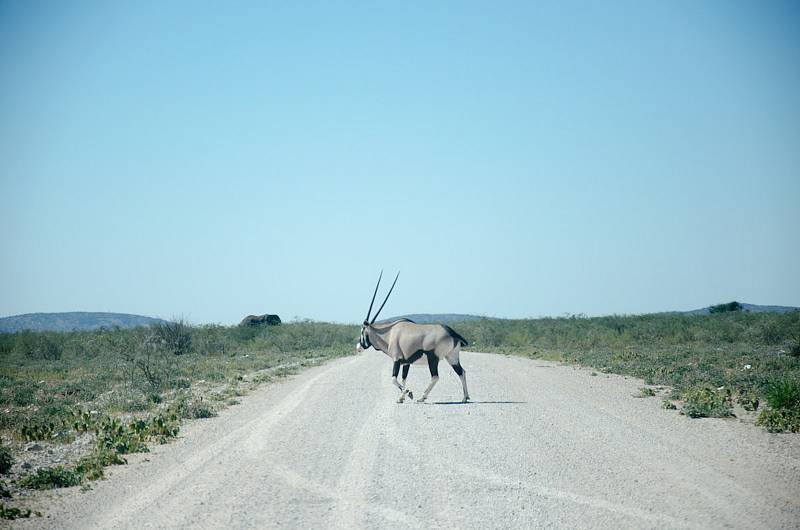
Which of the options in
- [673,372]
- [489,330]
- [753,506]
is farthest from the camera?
[489,330]

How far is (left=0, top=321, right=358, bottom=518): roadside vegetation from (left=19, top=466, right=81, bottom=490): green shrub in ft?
0.04

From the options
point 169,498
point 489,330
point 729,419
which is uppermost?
point 489,330

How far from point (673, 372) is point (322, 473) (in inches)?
625

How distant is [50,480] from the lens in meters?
9.86

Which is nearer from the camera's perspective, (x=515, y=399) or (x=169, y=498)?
(x=169, y=498)

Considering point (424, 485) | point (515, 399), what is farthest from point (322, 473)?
point (515, 399)

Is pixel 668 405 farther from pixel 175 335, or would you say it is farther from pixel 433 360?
pixel 175 335

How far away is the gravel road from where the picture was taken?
7488 millimetres

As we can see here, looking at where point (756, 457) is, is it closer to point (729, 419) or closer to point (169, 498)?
point (729, 419)

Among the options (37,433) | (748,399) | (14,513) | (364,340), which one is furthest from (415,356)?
(14,513)

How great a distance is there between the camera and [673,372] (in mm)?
22172

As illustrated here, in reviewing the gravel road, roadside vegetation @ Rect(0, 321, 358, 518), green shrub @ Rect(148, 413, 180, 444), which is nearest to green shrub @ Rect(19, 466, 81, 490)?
roadside vegetation @ Rect(0, 321, 358, 518)

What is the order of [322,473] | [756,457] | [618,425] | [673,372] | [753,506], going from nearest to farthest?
1. [753,506]
2. [322,473]
3. [756,457]
4. [618,425]
5. [673,372]

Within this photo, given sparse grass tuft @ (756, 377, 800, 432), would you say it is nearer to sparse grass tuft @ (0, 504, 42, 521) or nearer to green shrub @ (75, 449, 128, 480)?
green shrub @ (75, 449, 128, 480)
